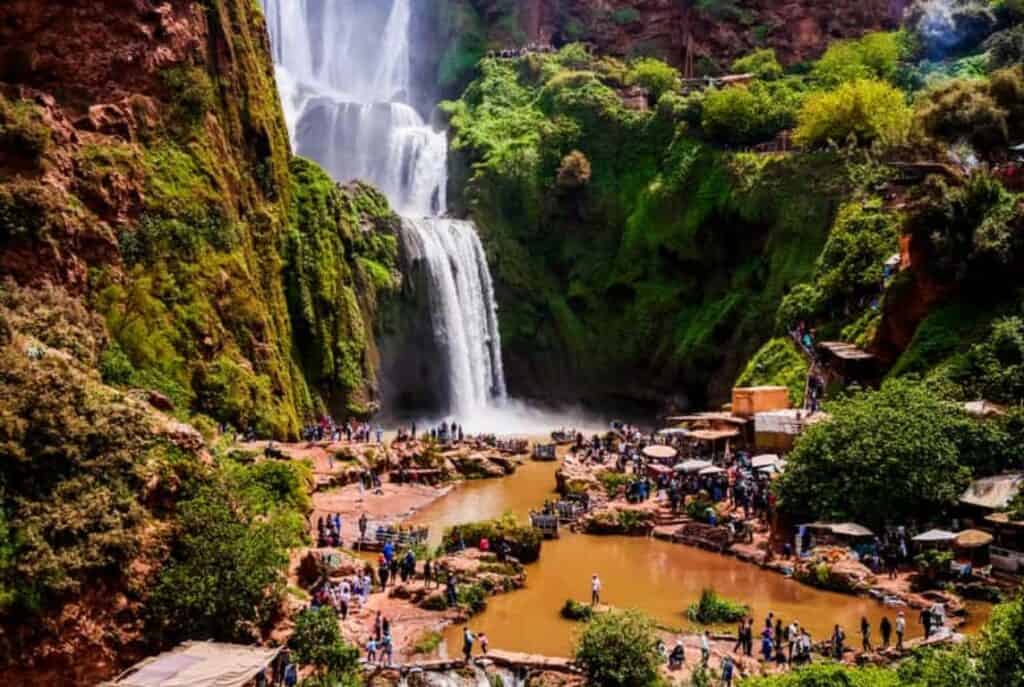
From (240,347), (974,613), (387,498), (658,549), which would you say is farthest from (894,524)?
(240,347)

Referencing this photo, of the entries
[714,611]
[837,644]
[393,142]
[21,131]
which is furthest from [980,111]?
[393,142]

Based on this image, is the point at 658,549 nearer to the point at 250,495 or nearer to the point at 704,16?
the point at 250,495

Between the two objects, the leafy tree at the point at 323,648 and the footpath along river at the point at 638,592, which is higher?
the leafy tree at the point at 323,648

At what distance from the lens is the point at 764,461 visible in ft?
118

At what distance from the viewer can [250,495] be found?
88.1 ft

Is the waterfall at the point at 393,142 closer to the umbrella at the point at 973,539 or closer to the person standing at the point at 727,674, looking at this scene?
the umbrella at the point at 973,539

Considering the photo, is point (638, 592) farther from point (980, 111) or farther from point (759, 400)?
point (980, 111)

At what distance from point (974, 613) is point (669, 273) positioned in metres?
37.1

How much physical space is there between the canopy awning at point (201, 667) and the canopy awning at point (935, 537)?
18.4m

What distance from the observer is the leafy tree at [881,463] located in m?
29.3

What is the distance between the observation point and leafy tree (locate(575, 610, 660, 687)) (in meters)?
20.2

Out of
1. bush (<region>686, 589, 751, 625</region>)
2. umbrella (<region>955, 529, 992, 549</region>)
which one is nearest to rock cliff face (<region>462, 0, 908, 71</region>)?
umbrella (<region>955, 529, 992, 549</region>)

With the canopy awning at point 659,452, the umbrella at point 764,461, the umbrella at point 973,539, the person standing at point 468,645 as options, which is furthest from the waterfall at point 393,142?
the person standing at point 468,645

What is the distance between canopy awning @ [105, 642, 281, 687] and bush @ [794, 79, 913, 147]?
4407cm
